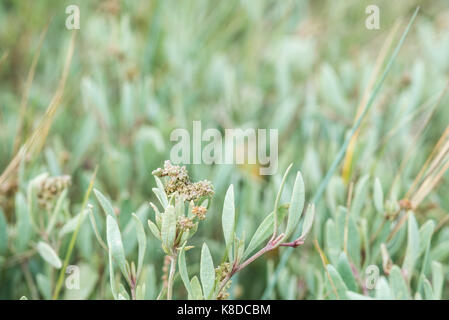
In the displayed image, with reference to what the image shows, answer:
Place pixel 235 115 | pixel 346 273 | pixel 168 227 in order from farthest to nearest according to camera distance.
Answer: pixel 235 115
pixel 346 273
pixel 168 227

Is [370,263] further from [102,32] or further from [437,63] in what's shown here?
[102,32]

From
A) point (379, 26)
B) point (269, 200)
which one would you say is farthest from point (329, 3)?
point (269, 200)

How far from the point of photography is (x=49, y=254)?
639mm

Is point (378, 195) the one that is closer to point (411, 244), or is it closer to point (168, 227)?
point (411, 244)

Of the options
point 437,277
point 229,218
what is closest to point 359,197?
point 437,277

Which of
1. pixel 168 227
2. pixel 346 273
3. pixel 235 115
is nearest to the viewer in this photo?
pixel 168 227

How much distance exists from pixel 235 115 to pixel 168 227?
51 cm

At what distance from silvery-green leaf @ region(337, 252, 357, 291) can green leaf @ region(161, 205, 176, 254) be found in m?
0.22

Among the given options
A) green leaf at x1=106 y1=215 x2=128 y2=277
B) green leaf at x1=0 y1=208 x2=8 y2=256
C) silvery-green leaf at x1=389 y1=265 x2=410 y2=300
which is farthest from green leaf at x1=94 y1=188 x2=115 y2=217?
silvery-green leaf at x1=389 y1=265 x2=410 y2=300

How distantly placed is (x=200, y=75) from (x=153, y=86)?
13cm

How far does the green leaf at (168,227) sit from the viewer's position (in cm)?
48

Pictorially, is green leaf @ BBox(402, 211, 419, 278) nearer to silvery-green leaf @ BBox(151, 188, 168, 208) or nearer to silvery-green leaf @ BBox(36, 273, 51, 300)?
silvery-green leaf @ BBox(151, 188, 168, 208)

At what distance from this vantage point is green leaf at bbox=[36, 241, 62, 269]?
0.63 m

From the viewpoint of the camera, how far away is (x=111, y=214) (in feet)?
1.76
